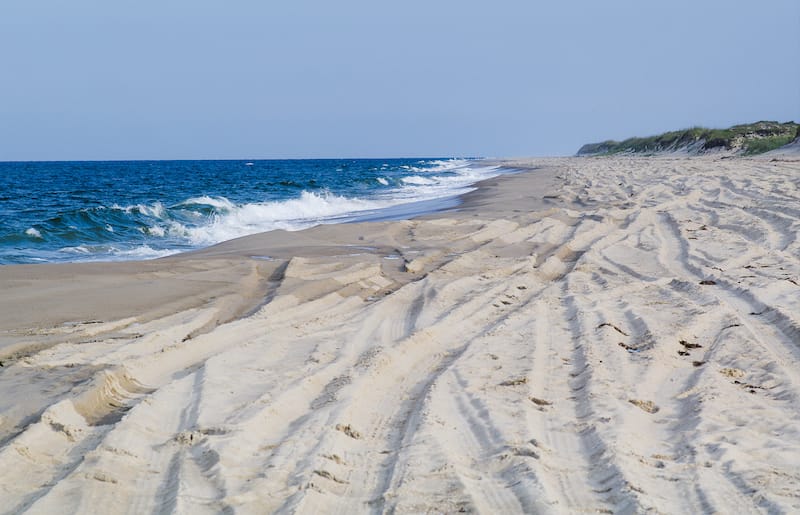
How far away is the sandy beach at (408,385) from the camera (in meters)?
2.52

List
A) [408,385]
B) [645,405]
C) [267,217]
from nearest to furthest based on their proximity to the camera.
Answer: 1. [645,405]
2. [408,385]
3. [267,217]

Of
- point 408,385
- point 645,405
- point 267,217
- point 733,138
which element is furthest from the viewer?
point 733,138

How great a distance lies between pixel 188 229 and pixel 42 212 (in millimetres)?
7004

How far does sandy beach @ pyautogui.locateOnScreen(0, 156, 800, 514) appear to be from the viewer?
2.52m

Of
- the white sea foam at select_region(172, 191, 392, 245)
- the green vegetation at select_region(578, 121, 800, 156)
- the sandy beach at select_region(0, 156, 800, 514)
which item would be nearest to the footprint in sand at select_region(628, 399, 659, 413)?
the sandy beach at select_region(0, 156, 800, 514)

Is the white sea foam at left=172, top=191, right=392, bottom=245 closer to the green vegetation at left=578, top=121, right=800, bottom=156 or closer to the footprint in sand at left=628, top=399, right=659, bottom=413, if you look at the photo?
the footprint in sand at left=628, top=399, right=659, bottom=413

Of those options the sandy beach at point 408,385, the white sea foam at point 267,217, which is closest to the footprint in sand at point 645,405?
the sandy beach at point 408,385

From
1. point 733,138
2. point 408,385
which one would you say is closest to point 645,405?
point 408,385

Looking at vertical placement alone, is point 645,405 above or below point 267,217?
above

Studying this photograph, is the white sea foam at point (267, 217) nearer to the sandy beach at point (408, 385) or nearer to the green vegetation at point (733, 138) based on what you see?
the sandy beach at point (408, 385)

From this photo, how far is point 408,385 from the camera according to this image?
3770mm

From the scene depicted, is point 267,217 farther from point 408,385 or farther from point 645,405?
point 645,405

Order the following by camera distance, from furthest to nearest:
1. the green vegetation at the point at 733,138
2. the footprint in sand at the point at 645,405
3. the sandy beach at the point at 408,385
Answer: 1. the green vegetation at the point at 733,138
2. the footprint in sand at the point at 645,405
3. the sandy beach at the point at 408,385

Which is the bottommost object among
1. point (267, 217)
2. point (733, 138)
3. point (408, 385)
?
point (267, 217)
